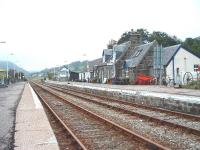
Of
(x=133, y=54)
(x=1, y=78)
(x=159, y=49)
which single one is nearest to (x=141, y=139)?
(x=159, y=49)

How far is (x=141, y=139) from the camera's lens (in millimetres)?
10398

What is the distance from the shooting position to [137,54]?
67.2m

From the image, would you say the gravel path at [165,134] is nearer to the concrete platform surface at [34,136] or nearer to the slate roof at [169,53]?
the concrete platform surface at [34,136]

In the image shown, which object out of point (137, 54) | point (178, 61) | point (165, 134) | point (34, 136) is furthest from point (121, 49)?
point (34, 136)

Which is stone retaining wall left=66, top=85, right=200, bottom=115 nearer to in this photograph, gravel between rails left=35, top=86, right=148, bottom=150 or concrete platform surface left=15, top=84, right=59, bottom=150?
gravel between rails left=35, top=86, right=148, bottom=150

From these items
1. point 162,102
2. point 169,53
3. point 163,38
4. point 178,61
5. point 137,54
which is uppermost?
point 163,38

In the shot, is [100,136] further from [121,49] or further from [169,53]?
[121,49]

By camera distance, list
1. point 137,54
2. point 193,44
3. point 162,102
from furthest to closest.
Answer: point 193,44 < point 137,54 < point 162,102

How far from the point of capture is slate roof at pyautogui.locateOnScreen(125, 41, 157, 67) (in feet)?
208

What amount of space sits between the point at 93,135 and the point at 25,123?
3.86m

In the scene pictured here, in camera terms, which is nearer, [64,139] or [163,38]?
[64,139]

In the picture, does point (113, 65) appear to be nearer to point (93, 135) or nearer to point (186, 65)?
point (186, 65)

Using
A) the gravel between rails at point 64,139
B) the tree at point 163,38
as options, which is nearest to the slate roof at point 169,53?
the tree at point 163,38

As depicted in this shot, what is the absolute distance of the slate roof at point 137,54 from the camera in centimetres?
6325
